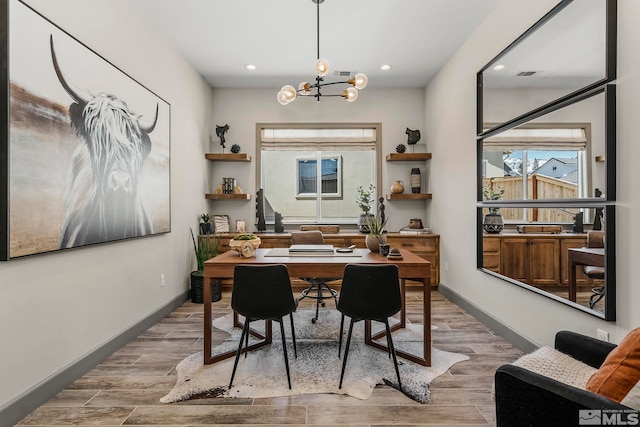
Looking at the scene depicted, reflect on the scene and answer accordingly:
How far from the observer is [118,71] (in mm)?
2584

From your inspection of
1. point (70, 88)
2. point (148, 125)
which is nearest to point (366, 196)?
point (148, 125)

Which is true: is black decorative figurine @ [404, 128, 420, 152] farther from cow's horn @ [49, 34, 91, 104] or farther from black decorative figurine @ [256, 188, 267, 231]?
cow's horn @ [49, 34, 91, 104]

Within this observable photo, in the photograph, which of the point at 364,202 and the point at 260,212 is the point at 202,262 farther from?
the point at 364,202

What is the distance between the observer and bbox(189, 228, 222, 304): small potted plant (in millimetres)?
3955

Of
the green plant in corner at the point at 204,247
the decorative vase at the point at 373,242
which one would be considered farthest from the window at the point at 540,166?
the green plant in corner at the point at 204,247

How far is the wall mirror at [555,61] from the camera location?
1854 mm

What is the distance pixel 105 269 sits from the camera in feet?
8.12

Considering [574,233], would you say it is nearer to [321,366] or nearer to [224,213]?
[321,366]

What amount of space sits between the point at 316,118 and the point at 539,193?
3.30 metres

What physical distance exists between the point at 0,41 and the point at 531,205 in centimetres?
336

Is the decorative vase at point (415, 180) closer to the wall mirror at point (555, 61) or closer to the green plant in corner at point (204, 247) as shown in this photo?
the wall mirror at point (555, 61)

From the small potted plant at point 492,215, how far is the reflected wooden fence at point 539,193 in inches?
1.8

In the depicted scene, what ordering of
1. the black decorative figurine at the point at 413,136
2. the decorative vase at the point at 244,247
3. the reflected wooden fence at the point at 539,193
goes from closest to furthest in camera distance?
the reflected wooden fence at the point at 539,193 < the decorative vase at the point at 244,247 < the black decorative figurine at the point at 413,136

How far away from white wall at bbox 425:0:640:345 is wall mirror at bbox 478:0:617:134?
0.26ft
